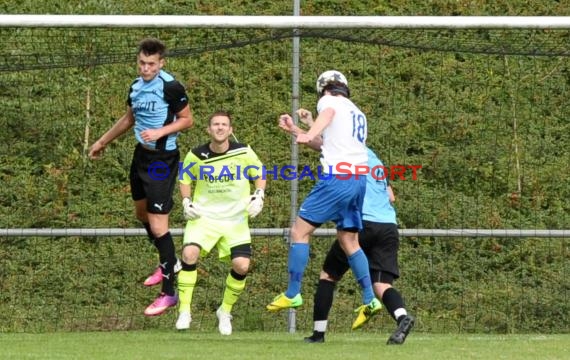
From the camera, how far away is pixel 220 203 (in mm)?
9430

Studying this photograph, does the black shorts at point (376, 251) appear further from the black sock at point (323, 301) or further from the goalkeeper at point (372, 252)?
the black sock at point (323, 301)

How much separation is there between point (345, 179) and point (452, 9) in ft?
27.5

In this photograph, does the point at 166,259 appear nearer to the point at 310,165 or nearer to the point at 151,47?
the point at 151,47

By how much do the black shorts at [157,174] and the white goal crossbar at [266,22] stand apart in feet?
3.96

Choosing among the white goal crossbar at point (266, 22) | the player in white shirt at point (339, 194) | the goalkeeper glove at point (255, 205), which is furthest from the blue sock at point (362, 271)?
the white goal crossbar at point (266, 22)

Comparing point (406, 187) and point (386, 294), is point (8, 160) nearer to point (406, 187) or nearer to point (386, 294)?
point (406, 187)

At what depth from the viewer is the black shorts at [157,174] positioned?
375 inches

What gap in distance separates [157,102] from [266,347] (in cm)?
222

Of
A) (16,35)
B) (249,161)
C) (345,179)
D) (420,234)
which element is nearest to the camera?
(345,179)

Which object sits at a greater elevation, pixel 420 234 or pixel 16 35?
pixel 16 35

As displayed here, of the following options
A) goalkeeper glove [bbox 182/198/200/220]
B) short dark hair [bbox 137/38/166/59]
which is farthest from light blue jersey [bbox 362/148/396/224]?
short dark hair [bbox 137/38/166/59]

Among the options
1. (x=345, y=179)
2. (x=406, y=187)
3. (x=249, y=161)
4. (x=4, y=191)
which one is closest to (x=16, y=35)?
(x=4, y=191)

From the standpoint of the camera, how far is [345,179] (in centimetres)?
869

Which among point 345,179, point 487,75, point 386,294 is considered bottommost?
point 386,294
